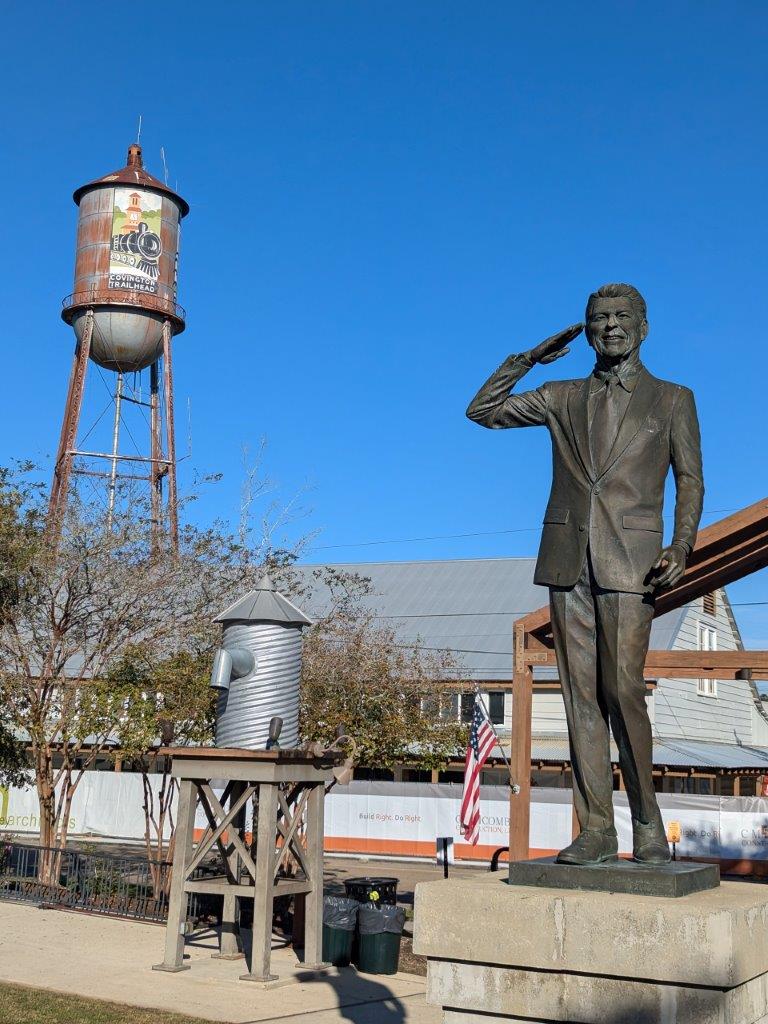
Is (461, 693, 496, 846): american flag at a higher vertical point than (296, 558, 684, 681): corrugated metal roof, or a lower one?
lower

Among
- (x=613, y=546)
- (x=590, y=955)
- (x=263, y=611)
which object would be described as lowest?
(x=590, y=955)

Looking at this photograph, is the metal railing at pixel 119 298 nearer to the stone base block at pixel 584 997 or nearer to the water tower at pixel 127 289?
the water tower at pixel 127 289

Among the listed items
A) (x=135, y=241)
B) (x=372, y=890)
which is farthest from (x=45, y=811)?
(x=135, y=241)

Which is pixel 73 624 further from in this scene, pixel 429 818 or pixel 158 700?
pixel 429 818

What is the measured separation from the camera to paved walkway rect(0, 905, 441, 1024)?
11.2 metres

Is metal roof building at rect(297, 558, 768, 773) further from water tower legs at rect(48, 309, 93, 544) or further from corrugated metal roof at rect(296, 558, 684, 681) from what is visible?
water tower legs at rect(48, 309, 93, 544)

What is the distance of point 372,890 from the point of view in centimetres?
1502

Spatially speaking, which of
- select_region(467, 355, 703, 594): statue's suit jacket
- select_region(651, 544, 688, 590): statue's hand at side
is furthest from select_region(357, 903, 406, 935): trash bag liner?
select_region(651, 544, 688, 590): statue's hand at side

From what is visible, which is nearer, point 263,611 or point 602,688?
point 602,688

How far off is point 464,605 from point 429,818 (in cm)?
833

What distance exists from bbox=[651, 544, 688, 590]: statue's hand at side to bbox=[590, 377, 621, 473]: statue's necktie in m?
0.52

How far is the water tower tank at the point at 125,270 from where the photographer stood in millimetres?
35500

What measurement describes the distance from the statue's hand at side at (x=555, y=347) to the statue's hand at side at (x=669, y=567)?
3.73 feet

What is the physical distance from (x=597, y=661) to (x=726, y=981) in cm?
151
